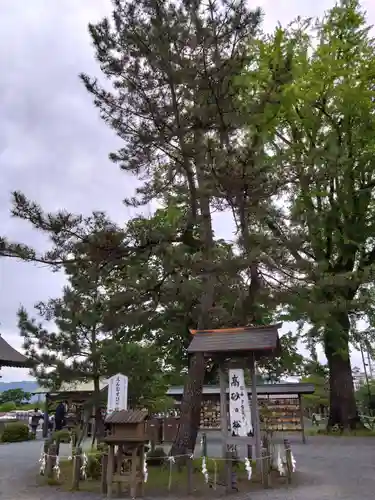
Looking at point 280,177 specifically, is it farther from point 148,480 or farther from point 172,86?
point 148,480

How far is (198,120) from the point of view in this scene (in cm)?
856

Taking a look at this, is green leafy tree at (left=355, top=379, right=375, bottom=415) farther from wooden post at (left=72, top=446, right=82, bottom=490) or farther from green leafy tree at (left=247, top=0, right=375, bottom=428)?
wooden post at (left=72, top=446, right=82, bottom=490)

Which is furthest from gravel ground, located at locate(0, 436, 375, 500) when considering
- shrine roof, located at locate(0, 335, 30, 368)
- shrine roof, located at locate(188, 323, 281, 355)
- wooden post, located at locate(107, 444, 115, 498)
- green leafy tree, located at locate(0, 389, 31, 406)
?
green leafy tree, located at locate(0, 389, 31, 406)

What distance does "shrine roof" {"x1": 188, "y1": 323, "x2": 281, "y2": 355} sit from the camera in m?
7.49

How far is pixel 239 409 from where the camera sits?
295 inches

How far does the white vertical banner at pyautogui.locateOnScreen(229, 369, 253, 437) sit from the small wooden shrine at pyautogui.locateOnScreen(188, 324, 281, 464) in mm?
82

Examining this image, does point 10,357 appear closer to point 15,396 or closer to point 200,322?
point 200,322

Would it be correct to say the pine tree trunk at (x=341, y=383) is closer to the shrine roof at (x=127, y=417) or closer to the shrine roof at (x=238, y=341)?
the shrine roof at (x=238, y=341)

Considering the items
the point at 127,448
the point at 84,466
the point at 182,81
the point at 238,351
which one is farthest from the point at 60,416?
the point at 182,81

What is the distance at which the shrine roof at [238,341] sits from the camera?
7.49m

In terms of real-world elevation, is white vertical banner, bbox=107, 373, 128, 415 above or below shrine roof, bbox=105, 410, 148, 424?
above

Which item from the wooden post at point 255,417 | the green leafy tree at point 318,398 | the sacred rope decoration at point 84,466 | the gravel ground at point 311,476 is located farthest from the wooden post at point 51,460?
the green leafy tree at point 318,398

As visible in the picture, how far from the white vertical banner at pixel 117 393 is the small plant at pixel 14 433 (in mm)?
9915

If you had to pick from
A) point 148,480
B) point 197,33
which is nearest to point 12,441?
point 148,480
